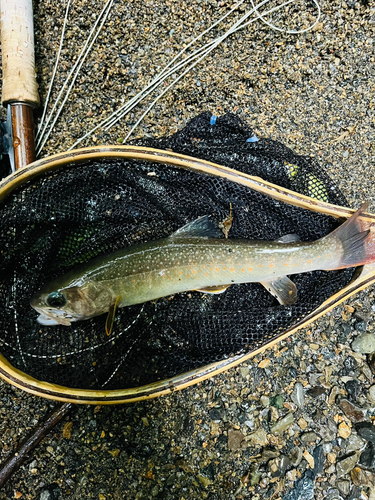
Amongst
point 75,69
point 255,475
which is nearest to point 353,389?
point 255,475

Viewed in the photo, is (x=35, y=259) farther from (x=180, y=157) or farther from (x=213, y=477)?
(x=213, y=477)

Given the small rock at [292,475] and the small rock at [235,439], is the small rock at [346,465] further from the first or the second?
the small rock at [235,439]

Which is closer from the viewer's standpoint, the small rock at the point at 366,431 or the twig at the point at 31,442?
the twig at the point at 31,442

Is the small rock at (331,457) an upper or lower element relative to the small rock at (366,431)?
lower

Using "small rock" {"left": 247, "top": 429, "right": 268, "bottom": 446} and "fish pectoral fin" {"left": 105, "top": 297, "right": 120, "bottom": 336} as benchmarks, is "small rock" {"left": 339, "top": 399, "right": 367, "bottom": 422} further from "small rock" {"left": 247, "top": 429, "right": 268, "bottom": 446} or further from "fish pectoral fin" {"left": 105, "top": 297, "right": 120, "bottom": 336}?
"fish pectoral fin" {"left": 105, "top": 297, "right": 120, "bottom": 336}

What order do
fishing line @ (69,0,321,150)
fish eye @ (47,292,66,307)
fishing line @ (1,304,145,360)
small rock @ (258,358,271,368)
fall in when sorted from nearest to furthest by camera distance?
1. fish eye @ (47,292,66,307)
2. fishing line @ (1,304,145,360)
3. small rock @ (258,358,271,368)
4. fishing line @ (69,0,321,150)

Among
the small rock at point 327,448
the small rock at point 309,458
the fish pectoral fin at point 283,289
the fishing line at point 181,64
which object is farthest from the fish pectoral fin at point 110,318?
the small rock at point 327,448

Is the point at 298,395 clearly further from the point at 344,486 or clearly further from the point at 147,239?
the point at 147,239

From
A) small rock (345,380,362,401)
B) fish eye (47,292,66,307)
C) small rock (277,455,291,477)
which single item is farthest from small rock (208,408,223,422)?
fish eye (47,292,66,307)
